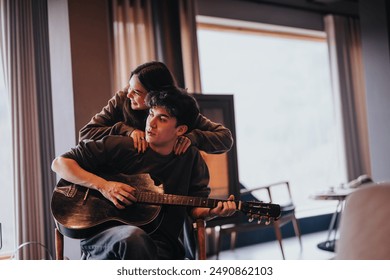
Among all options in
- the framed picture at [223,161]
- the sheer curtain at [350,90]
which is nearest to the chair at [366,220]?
the framed picture at [223,161]

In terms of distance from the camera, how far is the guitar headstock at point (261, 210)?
186cm

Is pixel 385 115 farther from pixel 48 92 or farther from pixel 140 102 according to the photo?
pixel 48 92

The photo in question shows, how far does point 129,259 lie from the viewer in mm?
1741

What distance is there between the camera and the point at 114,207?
6.00 feet

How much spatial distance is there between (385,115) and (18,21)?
2.15 metres

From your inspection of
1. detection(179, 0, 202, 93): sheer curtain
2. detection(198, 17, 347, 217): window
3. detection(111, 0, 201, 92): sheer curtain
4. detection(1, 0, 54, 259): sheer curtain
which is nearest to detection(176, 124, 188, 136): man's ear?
detection(1, 0, 54, 259): sheer curtain

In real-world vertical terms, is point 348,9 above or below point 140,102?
above

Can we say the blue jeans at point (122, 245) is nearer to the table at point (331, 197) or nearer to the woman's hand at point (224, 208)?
the woman's hand at point (224, 208)

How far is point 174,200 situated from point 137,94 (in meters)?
0.45

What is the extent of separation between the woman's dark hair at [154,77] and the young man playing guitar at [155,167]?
41 millimetres

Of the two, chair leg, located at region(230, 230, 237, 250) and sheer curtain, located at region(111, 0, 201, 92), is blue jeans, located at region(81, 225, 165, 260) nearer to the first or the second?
sheer curtain, located at region(111, 0, 201, 92)

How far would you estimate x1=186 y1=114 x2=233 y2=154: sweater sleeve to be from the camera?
1.98 m

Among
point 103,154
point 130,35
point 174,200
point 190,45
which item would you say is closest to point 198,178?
point 174,200
